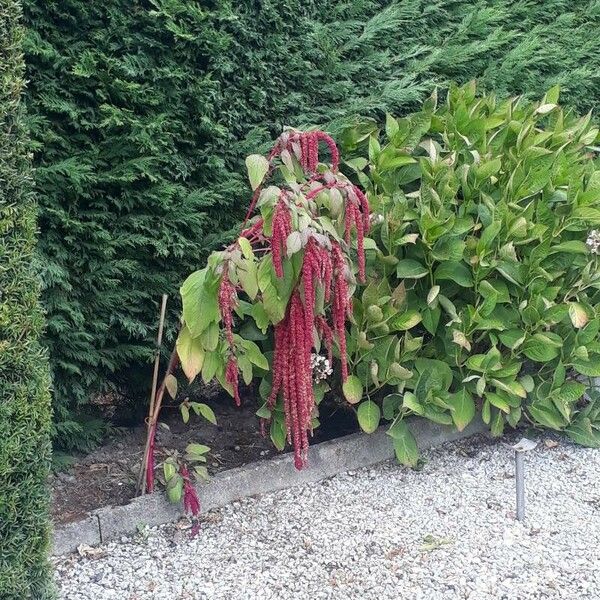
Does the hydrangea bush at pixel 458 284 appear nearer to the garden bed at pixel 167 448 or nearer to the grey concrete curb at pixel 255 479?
the grey concrete curb at pixel 255 479

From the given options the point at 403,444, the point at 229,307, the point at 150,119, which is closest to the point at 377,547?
the point at 403,444

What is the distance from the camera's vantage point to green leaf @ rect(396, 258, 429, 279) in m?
3.13

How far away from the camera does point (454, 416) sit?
10.5 ft

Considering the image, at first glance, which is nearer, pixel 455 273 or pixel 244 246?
pixel 244 246

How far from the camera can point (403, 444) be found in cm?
321

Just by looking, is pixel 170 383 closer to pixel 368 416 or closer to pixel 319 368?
pixel 319 368

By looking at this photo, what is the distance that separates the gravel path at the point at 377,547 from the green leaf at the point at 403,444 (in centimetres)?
11

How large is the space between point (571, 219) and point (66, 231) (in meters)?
2.17

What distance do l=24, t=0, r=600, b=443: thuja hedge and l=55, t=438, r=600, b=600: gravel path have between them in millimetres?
846

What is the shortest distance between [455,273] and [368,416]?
2.39ft

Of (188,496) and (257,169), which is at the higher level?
(257,169)

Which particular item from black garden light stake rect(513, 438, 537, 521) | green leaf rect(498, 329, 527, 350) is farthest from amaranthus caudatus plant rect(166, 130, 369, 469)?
green leaf rect(498, 329, 527, 350)

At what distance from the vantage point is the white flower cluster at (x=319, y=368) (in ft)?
9.98

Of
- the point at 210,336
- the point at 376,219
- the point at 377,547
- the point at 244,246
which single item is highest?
the point at 244,246
